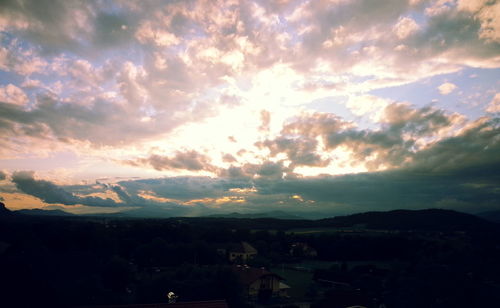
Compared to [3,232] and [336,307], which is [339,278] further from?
[3,232]

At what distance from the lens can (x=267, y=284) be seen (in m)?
41.3

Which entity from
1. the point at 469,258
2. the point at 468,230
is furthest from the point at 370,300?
the point at 468,230

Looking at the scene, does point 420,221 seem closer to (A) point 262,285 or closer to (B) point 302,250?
(B) point 302,250

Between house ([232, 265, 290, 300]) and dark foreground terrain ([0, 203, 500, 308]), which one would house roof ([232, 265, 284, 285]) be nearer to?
house ([232, 265, 290, 300])

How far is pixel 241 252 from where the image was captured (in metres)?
73.7

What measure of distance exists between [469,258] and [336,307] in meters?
18.0

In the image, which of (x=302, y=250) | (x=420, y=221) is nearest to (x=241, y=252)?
(x=302, y=250)

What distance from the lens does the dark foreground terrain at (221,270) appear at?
923 inches

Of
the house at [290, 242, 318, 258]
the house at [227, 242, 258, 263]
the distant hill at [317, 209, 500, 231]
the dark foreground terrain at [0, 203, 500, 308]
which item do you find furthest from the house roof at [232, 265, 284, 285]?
the distant hill at [317, 209, 500, 231]

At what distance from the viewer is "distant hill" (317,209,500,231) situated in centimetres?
11494

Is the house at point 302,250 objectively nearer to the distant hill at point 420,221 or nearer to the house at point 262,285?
the house at point 262,285

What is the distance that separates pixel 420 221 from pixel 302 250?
3094 inches

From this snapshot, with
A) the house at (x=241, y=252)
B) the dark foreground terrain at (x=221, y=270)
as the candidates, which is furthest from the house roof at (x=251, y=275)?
the house at (x=241, y=252)

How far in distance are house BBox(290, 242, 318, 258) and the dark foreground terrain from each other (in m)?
0.40
